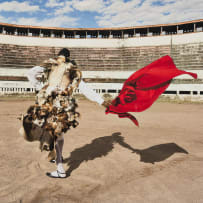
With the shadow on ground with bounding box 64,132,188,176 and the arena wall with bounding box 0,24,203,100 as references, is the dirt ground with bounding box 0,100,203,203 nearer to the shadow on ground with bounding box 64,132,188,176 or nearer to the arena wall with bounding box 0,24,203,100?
the shadow on ground with bounding box 64,132,188,176

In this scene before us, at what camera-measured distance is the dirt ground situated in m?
2.48

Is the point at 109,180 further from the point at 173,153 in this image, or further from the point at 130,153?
the point at 173,153

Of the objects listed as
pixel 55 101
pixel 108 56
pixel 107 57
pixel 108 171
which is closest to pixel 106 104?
pixel 55 101

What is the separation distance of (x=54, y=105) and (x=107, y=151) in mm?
2086

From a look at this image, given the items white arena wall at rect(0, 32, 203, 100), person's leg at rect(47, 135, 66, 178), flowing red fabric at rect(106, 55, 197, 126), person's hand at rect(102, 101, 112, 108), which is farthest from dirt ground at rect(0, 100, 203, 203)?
white arena wall at rect(0, 32, 203, 100)

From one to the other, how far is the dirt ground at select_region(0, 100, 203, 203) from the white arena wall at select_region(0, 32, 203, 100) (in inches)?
654

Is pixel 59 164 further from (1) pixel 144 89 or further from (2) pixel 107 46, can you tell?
(2) pixel 107 46

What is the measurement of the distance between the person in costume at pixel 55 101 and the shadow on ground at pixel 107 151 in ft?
2.52

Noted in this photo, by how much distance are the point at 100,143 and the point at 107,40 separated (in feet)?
84.5

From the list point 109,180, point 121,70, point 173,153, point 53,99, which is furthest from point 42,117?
point 121,70

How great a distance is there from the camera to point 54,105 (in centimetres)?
286

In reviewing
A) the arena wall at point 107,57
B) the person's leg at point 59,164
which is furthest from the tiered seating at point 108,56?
the person's leg at point 59,164

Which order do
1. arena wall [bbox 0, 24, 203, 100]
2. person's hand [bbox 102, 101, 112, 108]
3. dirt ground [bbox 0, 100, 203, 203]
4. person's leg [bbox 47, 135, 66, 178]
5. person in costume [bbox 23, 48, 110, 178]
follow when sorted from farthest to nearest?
arena wall [bbox 0, 24, 203, 100] < person's hand [bbox 102, 101, 112, 108] < person's leg [bbox 47, 135, 66, 178] < person in costume [bbox 23, 48, 110, 178] < dirt ground [bbox 0, 100, 203, 203]

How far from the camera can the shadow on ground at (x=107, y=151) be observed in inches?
150
